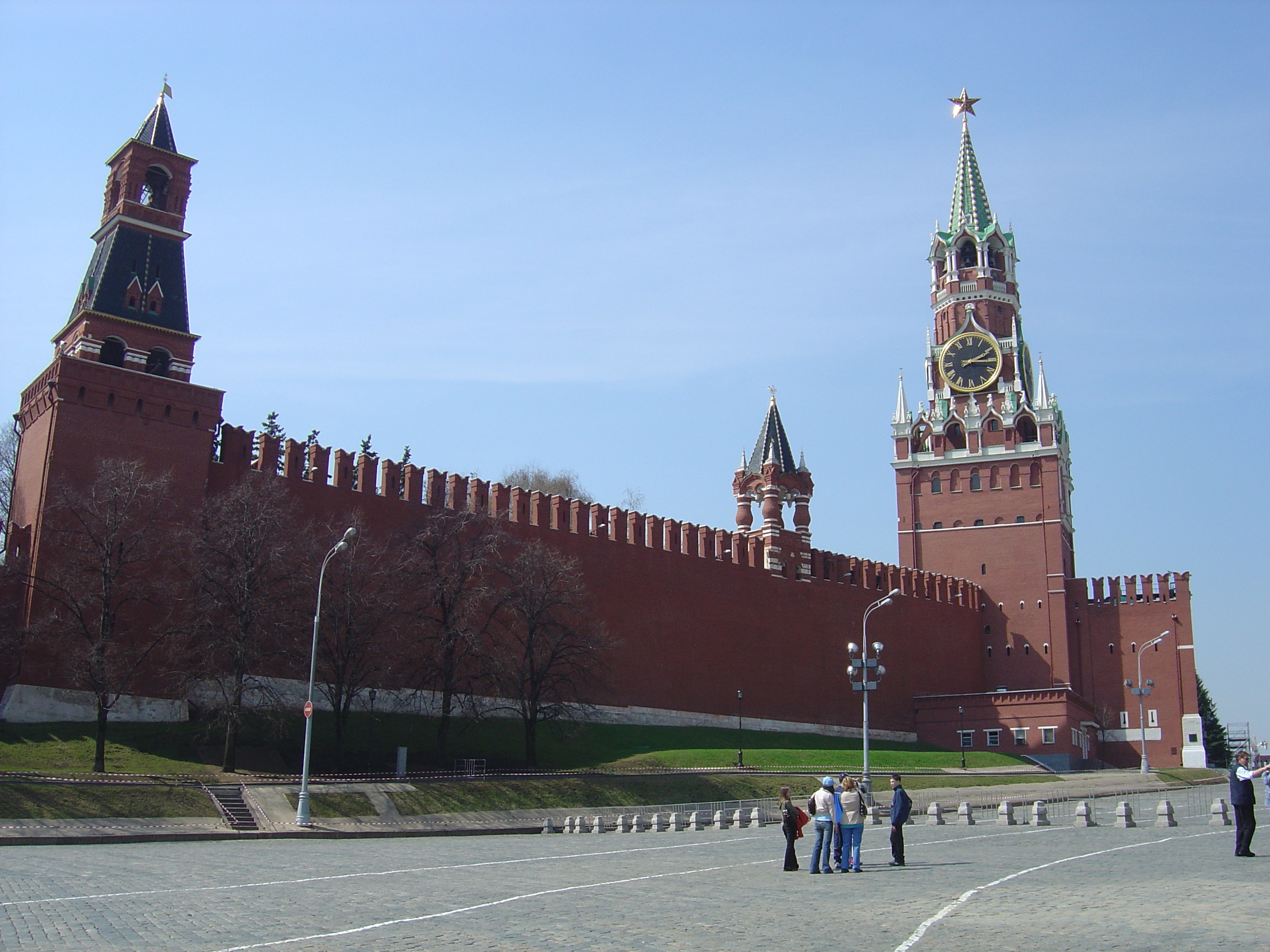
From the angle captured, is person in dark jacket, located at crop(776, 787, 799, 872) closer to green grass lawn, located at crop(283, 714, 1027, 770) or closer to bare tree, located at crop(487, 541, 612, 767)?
green grass lawn, located at crop(283, 714, 1027, 770)

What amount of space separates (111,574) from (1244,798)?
23.7 m

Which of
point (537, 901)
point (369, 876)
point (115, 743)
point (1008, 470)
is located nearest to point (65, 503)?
point (115, 743)

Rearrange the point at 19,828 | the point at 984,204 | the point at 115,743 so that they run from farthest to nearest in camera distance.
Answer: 1. the point at 984,204
2. the point at 115,743
3. the point at 19,828

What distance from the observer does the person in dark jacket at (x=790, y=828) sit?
14.9m

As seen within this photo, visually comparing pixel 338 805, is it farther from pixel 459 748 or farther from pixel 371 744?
pixel 459 748

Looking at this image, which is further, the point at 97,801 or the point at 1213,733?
the point at 1213,733

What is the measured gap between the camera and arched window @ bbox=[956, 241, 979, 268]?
213 feet

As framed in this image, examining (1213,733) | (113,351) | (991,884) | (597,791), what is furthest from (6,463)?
(1213,733)

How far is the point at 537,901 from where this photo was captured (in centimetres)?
1196

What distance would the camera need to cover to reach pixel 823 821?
1450 centimetres

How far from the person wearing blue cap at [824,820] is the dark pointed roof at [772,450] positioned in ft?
121

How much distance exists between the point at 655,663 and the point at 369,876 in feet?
97.0

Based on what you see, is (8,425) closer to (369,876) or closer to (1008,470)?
(369,876)

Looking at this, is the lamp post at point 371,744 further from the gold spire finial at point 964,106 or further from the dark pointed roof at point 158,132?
the gold spire finial at point 964,106
